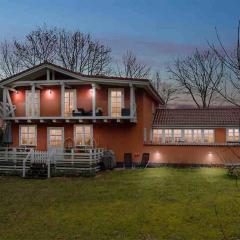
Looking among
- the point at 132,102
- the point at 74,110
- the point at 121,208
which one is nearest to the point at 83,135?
the point at 74,110

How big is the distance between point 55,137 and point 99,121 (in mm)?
3664

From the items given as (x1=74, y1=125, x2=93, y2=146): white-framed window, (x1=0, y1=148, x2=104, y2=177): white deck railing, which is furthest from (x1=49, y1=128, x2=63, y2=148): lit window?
(x1=0, y1=148, x2=104, y2=177): white deck railing

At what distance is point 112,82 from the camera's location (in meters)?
25.9

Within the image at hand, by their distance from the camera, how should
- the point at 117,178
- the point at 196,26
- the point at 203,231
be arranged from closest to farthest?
the point at 196,26
the point at 203,231
the point at 117,178

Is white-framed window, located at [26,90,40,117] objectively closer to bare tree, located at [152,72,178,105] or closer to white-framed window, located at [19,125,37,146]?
white-framed window, located at [19,125,37,146]

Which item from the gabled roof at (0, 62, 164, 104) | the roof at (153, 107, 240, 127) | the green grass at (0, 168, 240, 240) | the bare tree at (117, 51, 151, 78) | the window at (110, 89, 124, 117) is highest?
the bare tree at (117, 51, 151, 78)

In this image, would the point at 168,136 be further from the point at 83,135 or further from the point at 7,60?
the point at 7,60

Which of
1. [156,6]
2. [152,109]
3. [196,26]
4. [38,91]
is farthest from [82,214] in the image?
[152,109]

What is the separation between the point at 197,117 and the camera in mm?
29953

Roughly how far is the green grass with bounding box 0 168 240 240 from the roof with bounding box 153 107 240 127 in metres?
8.67

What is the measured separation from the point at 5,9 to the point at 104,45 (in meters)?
17.6

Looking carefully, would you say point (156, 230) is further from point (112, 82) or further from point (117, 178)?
point (112, 82)

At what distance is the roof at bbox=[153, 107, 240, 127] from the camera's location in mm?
28891

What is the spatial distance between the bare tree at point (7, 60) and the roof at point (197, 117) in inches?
844
